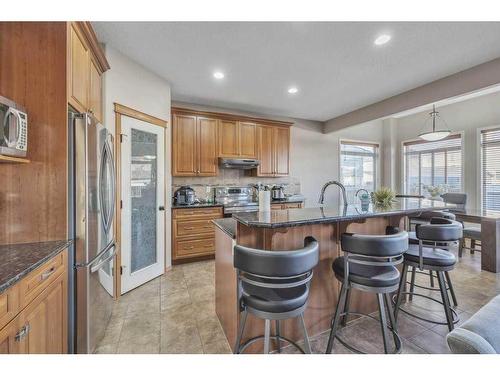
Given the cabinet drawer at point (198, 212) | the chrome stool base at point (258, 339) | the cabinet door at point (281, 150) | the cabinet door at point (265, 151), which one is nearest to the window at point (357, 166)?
the cabinet door at point (281, 150)

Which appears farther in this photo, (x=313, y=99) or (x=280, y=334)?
(x=313, y=99)

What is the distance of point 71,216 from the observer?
5.20ft

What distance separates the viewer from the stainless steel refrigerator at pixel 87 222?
159 cm

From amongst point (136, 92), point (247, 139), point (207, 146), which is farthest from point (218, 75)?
point (247, 139)

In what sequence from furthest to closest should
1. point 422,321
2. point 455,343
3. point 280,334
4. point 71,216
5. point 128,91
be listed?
point 128,91 → point 422,321 → point 280,334 → point 71,216 → point 455,343

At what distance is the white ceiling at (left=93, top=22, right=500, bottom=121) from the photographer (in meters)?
2.23

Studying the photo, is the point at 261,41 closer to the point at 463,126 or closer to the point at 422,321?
the point at 422,321

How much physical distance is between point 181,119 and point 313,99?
2365mm

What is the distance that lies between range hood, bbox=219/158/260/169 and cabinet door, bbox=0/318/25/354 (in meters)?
3.41

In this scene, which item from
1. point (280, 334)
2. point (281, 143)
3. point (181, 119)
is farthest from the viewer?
point (281, 143)

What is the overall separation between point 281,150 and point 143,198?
2.96 m

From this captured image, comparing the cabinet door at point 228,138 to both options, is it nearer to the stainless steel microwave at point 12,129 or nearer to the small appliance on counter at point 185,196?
the small appliance on counter at point 185,196

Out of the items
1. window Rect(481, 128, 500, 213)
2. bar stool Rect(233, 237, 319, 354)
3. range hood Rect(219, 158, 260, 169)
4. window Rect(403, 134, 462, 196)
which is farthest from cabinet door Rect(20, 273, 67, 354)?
window Rect(481, 128, 500, 213)

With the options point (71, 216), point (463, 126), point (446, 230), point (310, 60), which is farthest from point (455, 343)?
point (463, 126)
